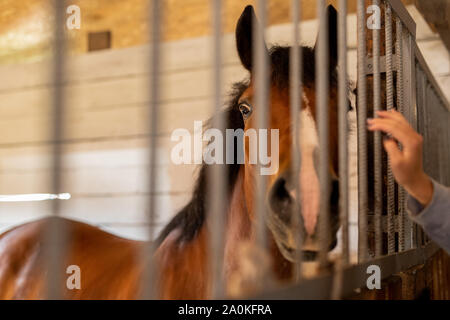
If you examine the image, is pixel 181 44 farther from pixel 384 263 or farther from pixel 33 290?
pixel 384 263

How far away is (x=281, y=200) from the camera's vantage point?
0.62 meters

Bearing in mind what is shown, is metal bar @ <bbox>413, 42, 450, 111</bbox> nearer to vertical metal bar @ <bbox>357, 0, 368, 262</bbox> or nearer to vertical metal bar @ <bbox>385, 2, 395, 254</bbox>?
vertical metal bar @ <bbox>385, 2, 395, 254</bbox>

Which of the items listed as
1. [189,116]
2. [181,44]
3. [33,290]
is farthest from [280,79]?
[181,44]

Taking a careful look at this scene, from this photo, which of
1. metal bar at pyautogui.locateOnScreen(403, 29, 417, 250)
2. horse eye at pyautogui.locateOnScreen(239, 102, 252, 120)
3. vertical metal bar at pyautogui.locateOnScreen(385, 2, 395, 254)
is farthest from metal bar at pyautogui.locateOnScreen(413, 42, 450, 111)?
horse eye at pyautogui.locateOnScreen(239, 102, 252, 120)

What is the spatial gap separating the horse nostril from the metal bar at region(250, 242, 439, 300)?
4.7 inches

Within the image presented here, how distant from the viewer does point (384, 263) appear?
679 millimetres

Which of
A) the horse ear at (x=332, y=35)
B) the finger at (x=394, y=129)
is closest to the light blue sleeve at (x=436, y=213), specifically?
the finger at (x=394, y=129)

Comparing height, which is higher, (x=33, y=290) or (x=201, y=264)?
(x=201, y=264)

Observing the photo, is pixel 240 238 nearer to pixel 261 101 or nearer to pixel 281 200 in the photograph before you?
pixel 281 200

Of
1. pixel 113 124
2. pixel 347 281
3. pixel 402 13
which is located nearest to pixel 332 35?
pixel 402 13

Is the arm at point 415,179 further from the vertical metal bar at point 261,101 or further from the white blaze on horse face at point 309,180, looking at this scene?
the vertical metal bar at point 261,101

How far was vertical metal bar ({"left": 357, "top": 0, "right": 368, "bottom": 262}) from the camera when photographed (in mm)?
632

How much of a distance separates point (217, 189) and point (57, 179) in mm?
143
